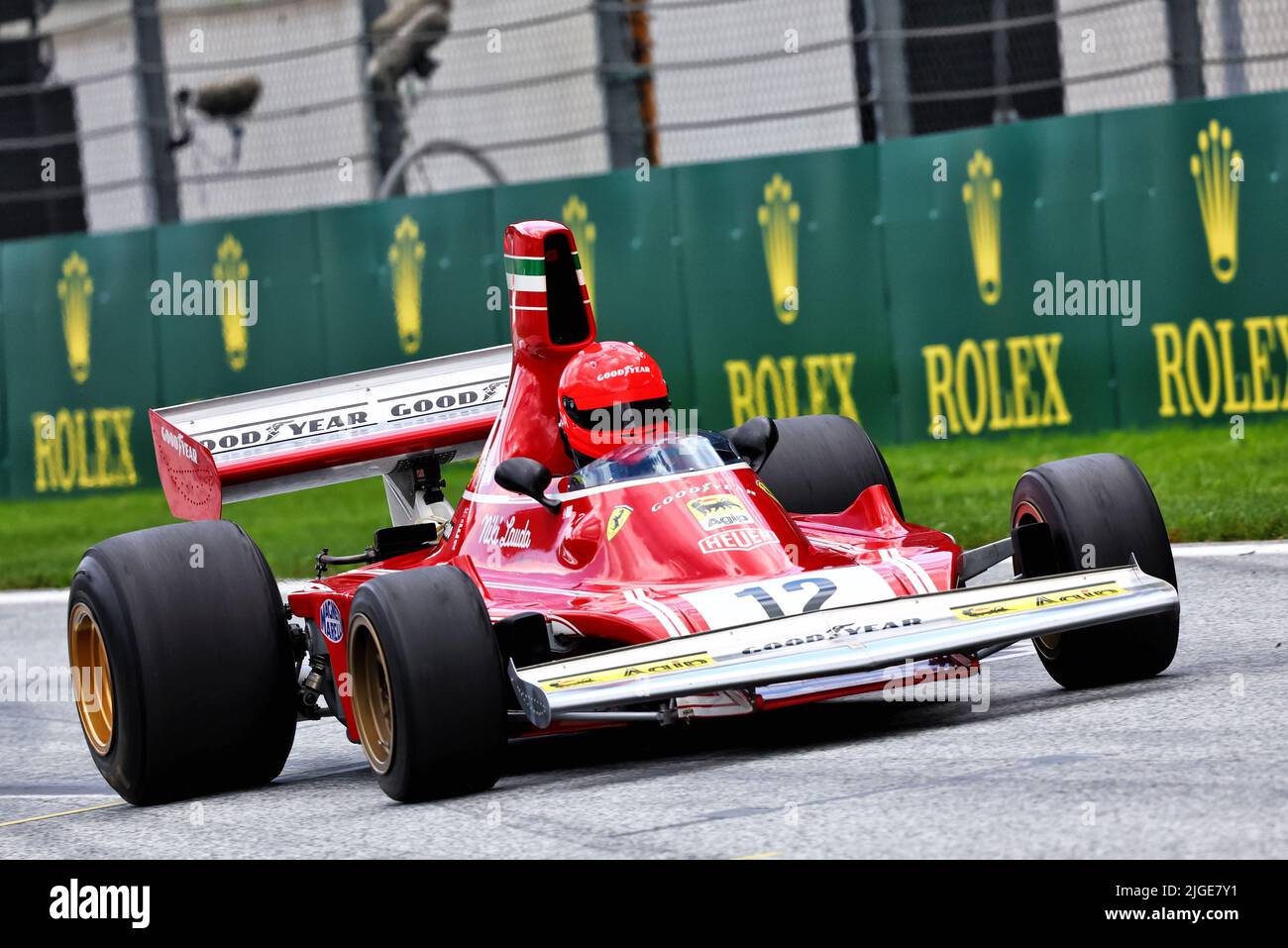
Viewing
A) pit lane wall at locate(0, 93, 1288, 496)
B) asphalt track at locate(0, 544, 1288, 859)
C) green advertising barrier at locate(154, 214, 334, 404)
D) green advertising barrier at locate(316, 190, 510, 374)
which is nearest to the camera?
asphalt track at locate(0, 544, 1288, 859)

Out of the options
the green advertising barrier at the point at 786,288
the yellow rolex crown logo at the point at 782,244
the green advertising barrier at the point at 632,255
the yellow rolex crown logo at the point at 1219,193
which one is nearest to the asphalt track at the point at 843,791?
the yellow rolex crown logo at the point at 1219,193

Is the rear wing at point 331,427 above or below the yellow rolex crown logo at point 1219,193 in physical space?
below

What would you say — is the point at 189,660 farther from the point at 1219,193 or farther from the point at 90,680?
the point at 1219,193

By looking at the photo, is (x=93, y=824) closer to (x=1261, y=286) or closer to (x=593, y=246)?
(x=1261, y=286)

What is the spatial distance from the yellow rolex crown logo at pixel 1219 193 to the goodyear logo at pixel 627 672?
873cm

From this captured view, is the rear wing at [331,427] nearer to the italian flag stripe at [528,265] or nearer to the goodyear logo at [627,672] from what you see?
the italian flag stripe at [528,265]

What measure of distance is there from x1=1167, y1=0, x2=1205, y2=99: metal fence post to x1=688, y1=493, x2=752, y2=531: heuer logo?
8.22m

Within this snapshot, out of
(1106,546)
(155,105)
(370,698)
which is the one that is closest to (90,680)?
(370,698)

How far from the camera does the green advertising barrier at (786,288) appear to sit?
15.8 m

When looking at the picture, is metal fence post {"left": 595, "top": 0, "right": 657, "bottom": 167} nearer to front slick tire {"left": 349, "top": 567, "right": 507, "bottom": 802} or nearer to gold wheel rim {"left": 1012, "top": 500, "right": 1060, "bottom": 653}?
gold wheel rim {"left": 1012, "top": 500, "right": 1060, "bottom": 653}

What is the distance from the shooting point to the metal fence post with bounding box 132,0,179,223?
60.3 ft

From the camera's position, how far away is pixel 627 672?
20.7 feet

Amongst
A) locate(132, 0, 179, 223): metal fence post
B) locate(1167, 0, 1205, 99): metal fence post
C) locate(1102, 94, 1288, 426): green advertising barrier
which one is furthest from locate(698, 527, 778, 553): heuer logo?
locate(132, 0, 179, 223): metal fence post

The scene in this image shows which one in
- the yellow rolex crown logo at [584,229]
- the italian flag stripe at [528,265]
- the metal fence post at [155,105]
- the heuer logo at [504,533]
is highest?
the metal fence post at [155,105]
